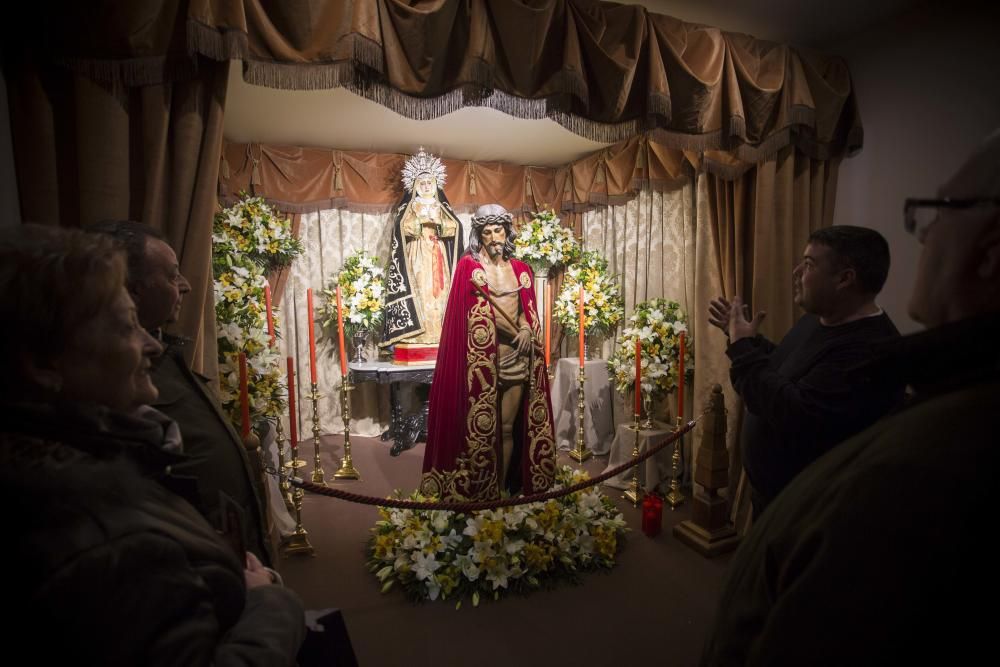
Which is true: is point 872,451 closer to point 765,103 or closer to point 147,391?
point 147,391

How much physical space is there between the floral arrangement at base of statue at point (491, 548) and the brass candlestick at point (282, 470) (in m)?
0.60

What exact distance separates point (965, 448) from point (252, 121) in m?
4.66

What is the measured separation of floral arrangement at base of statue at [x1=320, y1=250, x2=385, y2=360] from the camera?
4727 millimetres

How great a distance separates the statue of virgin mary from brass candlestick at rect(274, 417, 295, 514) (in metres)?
1.82

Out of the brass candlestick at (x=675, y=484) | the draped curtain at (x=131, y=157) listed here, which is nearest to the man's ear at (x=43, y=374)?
the draped curtain at (x=131, y=157)

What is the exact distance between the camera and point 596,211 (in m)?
5.07

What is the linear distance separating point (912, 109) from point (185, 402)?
3.41 m

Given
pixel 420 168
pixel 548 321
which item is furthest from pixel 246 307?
pixel 548 321

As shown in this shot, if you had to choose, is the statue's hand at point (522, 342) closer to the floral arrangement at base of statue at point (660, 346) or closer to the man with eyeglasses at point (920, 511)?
the floral arrangement at base of statue at point (660, 346)

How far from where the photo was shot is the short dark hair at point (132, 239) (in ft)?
4.21

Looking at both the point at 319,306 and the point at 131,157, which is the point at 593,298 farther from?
the point at 131,157

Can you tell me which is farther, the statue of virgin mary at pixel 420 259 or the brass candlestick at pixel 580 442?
the statue of virgin mary at pixel 420 259

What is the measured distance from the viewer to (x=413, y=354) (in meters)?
4.73

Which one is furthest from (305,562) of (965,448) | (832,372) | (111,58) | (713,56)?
(713,56)
